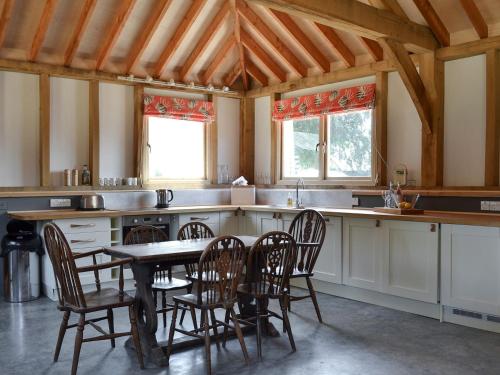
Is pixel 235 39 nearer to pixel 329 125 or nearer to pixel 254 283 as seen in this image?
pixel 329 125

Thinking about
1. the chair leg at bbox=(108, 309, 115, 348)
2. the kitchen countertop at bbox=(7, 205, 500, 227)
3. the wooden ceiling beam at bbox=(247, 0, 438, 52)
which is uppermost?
the wooden ceiling beam at bbox=(247, 0, 438, 52)

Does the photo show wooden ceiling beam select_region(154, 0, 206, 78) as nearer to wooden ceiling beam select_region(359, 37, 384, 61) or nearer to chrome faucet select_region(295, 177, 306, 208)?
wooden ceiling beam select_region(359, 37, 384, 61)

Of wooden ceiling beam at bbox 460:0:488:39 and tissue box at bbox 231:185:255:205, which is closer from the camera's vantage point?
wooden ceiling beam at bbox 460:0:488:39

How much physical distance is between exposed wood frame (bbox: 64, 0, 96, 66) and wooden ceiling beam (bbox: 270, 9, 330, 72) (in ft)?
6.80

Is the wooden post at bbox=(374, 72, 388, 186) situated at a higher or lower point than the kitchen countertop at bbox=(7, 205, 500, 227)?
higher

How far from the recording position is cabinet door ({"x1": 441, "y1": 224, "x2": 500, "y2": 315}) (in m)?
4.12

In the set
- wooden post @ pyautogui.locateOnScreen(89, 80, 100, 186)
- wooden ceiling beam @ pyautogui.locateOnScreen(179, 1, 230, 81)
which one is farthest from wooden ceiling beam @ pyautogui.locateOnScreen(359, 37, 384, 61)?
wooden post @ pyautogui.locateOnScreen(89, 80, 100, 186)

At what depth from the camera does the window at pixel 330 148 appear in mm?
6168

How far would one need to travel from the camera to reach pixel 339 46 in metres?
6.01

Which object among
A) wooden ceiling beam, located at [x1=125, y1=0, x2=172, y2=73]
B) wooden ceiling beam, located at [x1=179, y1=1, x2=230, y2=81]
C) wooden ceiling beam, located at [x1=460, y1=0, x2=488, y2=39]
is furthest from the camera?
wooden ceiling beam, located at [x1=179, y1=1, x2=230, y2=81]

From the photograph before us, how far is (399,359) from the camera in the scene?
3.56m

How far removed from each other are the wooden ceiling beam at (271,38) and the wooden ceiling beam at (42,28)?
2.15 m

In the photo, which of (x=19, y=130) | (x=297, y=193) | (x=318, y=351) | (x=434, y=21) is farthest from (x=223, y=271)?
(x=19, y=130)

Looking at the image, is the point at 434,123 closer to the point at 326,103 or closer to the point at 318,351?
the point at 326,103
